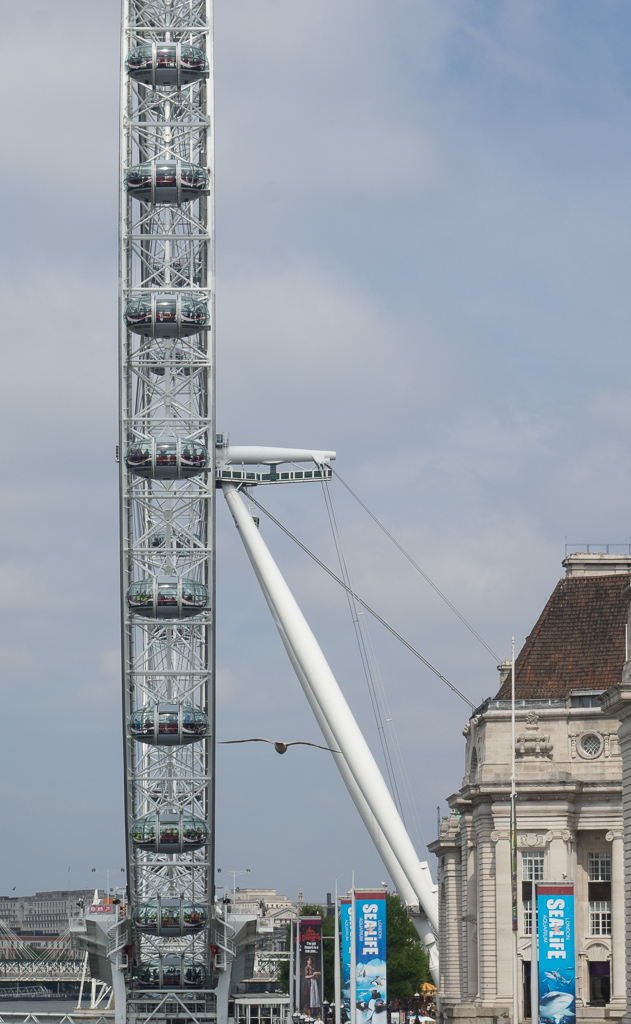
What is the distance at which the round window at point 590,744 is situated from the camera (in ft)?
241

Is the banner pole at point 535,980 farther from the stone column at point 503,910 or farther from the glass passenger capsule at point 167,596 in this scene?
the glass passenger capsule at point 167,596

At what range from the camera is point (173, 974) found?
303 feet

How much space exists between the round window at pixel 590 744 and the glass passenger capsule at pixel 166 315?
82.7 feet

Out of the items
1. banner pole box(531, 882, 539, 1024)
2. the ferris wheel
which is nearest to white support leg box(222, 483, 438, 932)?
the ferris wheel

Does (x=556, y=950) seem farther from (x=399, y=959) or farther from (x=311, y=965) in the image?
(x=399, y=959)

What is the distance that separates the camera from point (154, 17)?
276 feet

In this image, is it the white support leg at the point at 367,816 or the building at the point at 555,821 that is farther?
the white support leg at the point at 367,816

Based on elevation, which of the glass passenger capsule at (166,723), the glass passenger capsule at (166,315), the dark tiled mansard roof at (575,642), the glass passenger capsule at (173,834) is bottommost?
the glass passenger capsule at (173,834)

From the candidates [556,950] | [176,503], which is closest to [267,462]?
[176,503]

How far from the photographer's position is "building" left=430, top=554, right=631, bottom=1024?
236 ft

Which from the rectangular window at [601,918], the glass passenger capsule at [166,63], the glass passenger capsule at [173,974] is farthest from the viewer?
the glass passenger capsule at [173,974]

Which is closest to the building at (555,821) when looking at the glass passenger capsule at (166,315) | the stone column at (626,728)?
the glass passenger capsule at (166,315)

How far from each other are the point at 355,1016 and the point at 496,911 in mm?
15463

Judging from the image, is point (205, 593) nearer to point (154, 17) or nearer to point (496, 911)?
point (496, 911)
